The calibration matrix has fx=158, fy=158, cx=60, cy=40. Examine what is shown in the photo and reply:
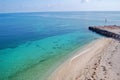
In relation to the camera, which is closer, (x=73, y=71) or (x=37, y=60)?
(x=73, y=71)

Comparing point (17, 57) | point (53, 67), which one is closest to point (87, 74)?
point (53, 67)

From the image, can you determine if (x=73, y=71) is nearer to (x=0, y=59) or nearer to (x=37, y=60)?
(x=37, y=60)

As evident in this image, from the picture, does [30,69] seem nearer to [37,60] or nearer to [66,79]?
[37,60]

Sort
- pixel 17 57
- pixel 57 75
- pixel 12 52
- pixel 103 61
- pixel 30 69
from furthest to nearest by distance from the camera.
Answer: pixel 12 52 → pixel 17 57 → pixel 103 61 → pixel 30 69 → pixel 57 75

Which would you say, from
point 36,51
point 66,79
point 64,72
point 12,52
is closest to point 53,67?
point 64,72

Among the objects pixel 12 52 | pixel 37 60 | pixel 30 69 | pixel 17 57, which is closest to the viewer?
pixel 30 69

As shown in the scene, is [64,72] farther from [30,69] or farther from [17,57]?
[17,57]

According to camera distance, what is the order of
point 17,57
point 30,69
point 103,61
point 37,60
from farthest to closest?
point 17,57
point 37,60
point 103,61
point 30,69

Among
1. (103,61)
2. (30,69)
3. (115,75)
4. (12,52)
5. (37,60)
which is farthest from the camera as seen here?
(12,52)

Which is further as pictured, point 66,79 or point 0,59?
point 0,59
